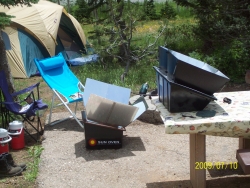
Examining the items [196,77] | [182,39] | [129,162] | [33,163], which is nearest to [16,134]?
[33,163]

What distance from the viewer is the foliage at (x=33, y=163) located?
3639 millimetres

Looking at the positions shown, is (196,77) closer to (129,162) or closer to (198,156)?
(198,156)

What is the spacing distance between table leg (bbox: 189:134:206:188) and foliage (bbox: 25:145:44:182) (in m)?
1.48

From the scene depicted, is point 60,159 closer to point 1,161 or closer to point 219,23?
point 1,161

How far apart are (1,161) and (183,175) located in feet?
5.50

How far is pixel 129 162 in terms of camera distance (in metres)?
3.88

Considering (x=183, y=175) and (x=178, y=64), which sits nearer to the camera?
(x=178, y=64)

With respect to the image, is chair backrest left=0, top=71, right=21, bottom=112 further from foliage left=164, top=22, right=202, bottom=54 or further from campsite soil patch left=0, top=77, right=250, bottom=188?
foliage left=164, top=22, right=202, bottom=54

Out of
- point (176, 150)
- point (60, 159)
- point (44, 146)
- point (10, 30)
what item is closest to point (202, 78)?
point (176, 150)

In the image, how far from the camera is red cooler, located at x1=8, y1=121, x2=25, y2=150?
434 cm

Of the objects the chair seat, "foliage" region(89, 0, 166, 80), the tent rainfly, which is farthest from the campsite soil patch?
the tent rainfly

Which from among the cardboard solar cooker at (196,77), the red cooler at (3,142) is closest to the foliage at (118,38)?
the red cooler at (3,142)

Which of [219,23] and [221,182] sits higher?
[219,23]

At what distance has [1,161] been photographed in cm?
365
